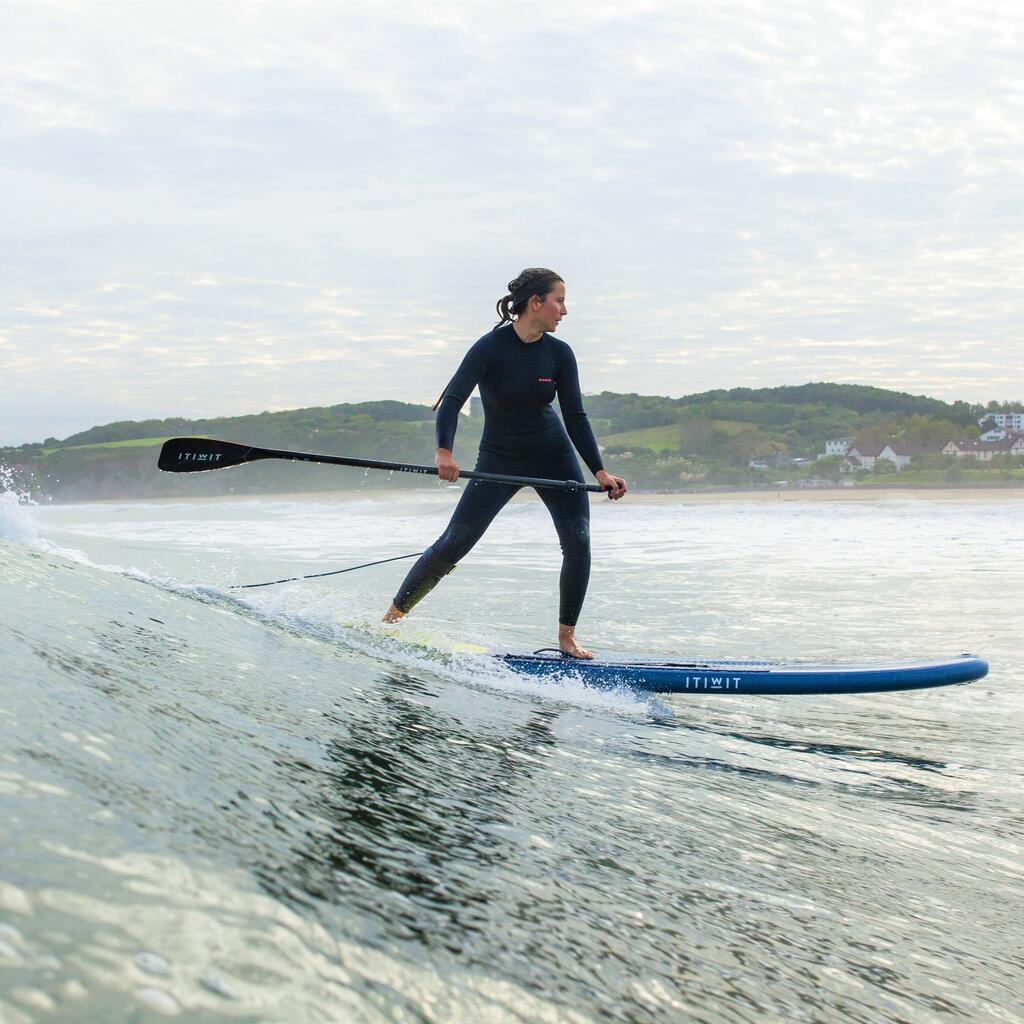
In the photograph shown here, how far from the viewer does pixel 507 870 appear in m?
1.85

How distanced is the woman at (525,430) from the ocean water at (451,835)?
623 mm

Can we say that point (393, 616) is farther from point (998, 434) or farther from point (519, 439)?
point (998, 434)

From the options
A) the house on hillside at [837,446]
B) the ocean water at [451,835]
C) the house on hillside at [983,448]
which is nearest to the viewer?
the ocean water at [451,835]

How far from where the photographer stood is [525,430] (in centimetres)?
531

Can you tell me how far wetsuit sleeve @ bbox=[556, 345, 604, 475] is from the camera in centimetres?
536

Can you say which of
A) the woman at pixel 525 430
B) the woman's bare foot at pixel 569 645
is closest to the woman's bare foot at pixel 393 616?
the woman at pixel 525 430

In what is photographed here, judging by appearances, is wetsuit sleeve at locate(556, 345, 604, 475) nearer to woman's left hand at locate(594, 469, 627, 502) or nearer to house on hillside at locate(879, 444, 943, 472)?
woman's left hand at locate(594, 469, 627, 502)

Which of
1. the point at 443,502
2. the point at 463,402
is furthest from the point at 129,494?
the point at 463,402

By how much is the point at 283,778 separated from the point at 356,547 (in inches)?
587

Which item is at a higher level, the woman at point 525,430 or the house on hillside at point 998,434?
the house on hillside at point 998,434

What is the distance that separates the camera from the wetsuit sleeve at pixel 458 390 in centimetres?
519

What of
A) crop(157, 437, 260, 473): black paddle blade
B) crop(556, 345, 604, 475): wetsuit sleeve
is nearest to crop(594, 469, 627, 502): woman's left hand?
crop(556, 345, 604, 475): wetsuit sleeve

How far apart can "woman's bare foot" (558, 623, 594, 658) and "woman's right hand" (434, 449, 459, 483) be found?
961 millimetres

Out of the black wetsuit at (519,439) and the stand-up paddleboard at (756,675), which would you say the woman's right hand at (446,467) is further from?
the stand-up paddleboard at (756,675)
